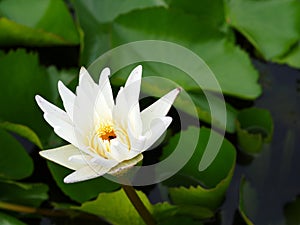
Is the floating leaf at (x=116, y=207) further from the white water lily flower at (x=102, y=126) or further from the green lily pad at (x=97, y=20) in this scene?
the green lily pad at (x=97, y=20)

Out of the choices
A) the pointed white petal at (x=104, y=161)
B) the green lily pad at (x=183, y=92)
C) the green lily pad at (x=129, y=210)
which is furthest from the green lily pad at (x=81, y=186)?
the pointed white petal at (x=104, y=161)

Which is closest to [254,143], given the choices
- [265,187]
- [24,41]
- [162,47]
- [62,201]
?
[265,187]

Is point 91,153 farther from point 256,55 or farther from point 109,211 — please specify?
point 256,55

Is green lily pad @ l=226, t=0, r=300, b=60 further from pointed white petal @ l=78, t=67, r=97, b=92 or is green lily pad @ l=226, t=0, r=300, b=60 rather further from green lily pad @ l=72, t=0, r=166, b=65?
pointed white petal @ l=78, t=67, r=97, b=92

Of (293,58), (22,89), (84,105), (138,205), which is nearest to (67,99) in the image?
(84,105)

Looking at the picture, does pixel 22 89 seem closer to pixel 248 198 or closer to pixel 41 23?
pixel 41 23

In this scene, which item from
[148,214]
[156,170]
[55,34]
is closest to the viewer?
[148,214]
